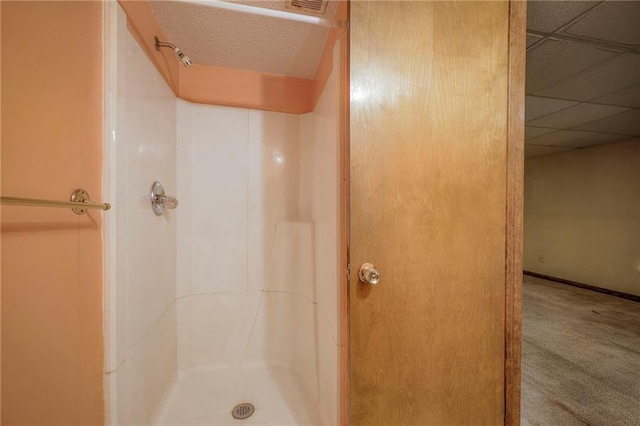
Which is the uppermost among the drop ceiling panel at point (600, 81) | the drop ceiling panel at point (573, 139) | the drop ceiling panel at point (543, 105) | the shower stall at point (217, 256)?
the drop ceiling panel at point (543, 105)

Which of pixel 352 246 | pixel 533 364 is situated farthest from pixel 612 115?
pixel 352 246

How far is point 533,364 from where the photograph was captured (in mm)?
1848

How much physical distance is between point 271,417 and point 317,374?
293 millimetres

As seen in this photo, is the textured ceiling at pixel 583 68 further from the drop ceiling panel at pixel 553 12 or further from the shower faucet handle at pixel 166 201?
the shower faucet handle at pixel 166 201

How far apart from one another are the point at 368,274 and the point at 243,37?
4.24 feet

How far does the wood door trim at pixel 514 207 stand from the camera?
0.94 metres

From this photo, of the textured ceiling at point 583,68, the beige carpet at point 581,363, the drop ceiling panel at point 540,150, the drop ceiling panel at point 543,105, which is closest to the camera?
the textured ceiling at point 583,68

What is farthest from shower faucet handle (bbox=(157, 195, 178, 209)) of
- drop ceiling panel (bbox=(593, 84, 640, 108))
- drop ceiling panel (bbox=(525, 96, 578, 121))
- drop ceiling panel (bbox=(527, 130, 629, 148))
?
drop ceiling panel (bbox=(527, 130, 629, 148))

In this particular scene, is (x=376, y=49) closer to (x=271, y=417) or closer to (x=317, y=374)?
(x=317, y=374)

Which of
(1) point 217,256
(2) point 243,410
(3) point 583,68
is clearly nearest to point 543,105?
(3) point 583,68

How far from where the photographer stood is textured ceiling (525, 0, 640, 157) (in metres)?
1.26

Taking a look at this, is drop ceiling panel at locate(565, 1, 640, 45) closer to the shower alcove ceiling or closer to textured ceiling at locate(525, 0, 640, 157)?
textured ceiling at locate(525, 0, 640, 157)

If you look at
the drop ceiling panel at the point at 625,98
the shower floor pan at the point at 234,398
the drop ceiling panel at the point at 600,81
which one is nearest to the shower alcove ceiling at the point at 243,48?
the shower floor pan at the point at 234,398

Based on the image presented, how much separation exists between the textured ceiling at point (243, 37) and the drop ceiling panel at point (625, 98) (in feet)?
8.52
